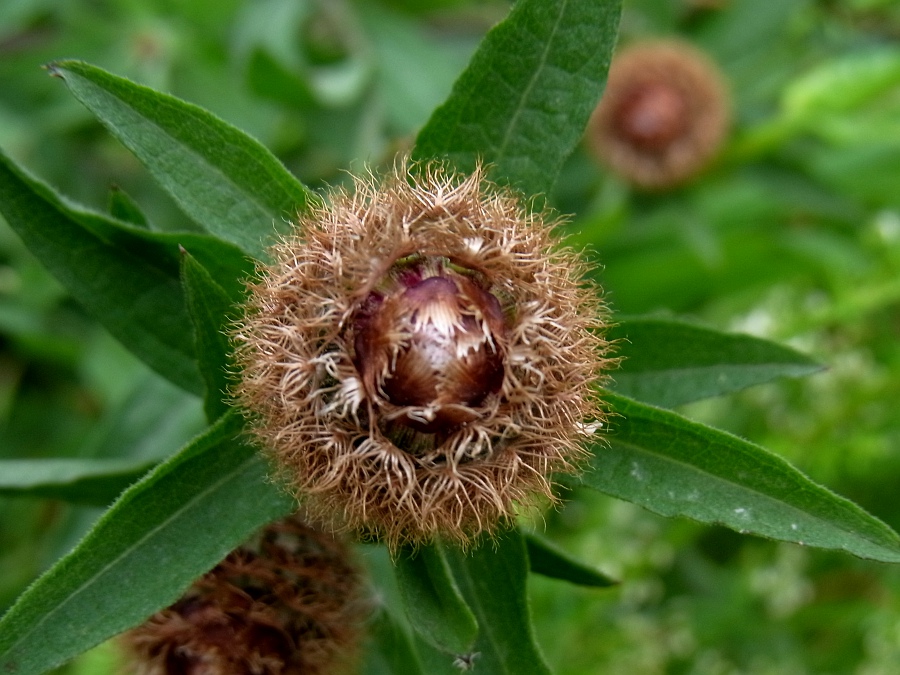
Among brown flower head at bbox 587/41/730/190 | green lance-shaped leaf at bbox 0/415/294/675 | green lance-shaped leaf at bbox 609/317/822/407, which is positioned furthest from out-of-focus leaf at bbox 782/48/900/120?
green lance-shaped leaf at bbox 0/415/294/675

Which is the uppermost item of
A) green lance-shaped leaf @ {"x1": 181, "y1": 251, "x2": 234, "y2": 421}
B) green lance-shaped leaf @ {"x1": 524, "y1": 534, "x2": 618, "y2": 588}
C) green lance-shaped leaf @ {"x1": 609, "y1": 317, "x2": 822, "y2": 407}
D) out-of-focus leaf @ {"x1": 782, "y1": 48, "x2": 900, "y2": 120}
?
out-of-focus leaf @ {"x1": 782, "y1": 48, "x2": 900, "y2": 120}

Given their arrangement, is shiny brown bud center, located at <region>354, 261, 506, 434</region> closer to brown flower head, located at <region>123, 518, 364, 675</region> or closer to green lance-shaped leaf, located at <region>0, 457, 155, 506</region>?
brown flower head, located at <region>123, 518, 364, 675</region>

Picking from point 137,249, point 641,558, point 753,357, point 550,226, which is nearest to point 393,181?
point 550,226

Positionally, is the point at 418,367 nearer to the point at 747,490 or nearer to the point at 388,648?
the point at 747,490

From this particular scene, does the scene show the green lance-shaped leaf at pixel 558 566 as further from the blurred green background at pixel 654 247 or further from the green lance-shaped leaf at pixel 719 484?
the blurred green background at pixel 654 247

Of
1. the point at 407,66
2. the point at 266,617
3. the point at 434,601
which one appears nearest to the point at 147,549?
the point at 266,617

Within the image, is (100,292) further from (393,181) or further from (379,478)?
(379,478)

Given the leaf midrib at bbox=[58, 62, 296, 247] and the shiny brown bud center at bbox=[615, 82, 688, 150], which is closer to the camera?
the leaf midrib at bbox=[58, 62, 296, 247]
